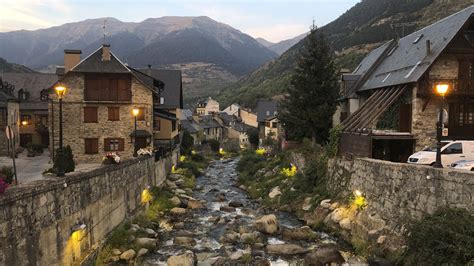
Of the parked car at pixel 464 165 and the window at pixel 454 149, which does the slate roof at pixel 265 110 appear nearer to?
the window at pixel 454 149

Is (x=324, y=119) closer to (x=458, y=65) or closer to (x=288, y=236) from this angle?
(x=458, y=65)

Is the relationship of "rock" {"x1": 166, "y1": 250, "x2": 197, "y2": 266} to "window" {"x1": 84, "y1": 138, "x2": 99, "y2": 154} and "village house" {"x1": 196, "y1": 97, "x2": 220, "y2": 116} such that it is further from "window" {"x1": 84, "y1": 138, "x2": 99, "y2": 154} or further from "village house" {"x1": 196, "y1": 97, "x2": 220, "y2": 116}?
"village house" {"x1": 196, "y1": 97, "x2": 220, "y2": 116}

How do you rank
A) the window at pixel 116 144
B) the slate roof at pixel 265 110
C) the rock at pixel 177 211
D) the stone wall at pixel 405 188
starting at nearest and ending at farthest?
the stone wall at pixel 405 188, the rock at pixel 177 211, the window at pixel 116 144, the slate roof at pixel 265 110

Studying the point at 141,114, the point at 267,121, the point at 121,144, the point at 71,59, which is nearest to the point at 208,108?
the point at 267,121

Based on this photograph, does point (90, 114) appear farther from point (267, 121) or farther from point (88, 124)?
point (267, 121)

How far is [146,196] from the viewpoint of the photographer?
2917 centimetres

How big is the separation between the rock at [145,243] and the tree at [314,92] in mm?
20786

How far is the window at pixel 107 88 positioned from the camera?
118 feet

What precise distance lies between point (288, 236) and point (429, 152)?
31.8 ft

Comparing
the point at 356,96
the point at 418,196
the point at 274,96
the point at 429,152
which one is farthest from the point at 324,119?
the point at 274,96

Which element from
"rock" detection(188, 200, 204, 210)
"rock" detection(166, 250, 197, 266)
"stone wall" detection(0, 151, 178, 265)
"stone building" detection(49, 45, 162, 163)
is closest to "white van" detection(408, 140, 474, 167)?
"rock" detection(166, 250, 197, 266)

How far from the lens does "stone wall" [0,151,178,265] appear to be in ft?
36.1

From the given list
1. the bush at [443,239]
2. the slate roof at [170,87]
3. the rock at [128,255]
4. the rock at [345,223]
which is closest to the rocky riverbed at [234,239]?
the rock at [128,255]

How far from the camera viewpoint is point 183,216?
94.4ft
